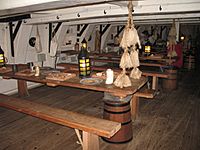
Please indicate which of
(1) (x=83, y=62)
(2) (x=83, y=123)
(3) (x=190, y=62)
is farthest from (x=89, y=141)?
(3) (x=190, y=62)

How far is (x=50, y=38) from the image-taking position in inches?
366

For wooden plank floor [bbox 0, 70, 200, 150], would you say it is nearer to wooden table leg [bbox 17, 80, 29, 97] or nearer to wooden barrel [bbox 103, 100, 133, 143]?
wooden barrel [bbox 103, 100, 133, 143]

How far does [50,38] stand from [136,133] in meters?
6.57

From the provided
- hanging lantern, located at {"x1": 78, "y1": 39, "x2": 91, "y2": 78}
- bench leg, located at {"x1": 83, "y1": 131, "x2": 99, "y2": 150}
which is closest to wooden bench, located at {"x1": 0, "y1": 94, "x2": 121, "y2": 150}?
bench leg, located at {"x1": 83, "y1": 131, "x2": 99, "y2": 150}

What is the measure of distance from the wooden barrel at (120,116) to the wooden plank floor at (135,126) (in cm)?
15

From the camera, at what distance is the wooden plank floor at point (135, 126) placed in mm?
4152

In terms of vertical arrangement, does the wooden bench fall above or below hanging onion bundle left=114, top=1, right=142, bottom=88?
below

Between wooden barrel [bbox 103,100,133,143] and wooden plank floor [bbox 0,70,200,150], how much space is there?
15cm

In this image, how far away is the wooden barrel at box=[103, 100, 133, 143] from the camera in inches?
158

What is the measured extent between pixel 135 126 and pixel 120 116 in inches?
46.7

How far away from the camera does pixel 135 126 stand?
4.99m

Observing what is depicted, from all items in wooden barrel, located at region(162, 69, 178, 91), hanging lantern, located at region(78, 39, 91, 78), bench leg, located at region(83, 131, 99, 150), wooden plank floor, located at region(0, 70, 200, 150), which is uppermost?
hanging lantern, located at region(78, 39, 91, 78)

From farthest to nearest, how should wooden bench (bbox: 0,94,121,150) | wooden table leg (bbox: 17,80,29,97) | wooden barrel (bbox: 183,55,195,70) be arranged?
wooden barrel (bbox: 183,55,195,70) < wooden table leg (bbox: 17,80,29,97) < wooden bench (bbox: 0,94,121,150)

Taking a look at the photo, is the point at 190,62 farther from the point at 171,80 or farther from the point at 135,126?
the point at 135,126
